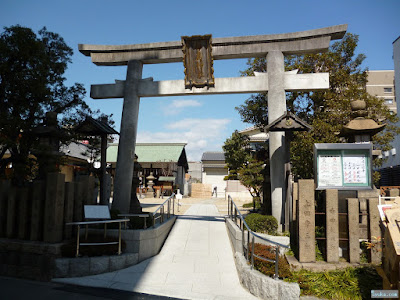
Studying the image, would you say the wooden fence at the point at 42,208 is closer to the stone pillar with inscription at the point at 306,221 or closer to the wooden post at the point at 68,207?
the wooden post at the point at 68,207

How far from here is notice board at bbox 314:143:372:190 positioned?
23.6 feet

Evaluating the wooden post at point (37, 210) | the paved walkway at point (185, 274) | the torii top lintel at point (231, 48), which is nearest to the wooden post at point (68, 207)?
the wooden post at point (37, 210)

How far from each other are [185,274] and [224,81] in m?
6.55

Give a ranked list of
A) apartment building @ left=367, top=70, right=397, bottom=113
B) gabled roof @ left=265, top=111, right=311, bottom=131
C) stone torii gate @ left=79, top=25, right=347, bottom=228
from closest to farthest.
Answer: gabled roof @ left=265, top=111, right=311, bottom=131 → stone torii gate @ left=79, top=25, right=347, bottom=228 → apartment building @ left=367, top=70, right=397, bottom=113

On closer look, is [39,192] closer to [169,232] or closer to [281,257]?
[169,232]

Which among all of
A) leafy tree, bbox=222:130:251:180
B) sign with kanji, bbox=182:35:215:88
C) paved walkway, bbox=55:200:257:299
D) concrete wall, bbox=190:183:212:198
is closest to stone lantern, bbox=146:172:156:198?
concrete wall, bbox=190:183:212:198

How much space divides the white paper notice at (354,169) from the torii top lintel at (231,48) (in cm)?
433

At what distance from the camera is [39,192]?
7008 millimetres

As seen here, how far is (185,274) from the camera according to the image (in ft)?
21.9

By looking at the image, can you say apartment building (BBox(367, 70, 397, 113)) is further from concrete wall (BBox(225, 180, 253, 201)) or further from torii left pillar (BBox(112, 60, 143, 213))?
torii left pillar (BBox(112, 60, 143, 213))

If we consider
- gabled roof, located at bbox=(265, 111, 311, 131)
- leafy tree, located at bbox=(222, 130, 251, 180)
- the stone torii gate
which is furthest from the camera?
leafy tree, located at bbox=(222, 130, 251, 180)

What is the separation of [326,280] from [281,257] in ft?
3.43

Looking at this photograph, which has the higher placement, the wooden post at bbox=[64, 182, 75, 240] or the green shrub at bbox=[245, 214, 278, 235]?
the wooden post at bbox=[64, 182, 75, 240]

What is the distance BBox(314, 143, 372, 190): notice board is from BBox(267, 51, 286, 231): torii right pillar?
1.57m
